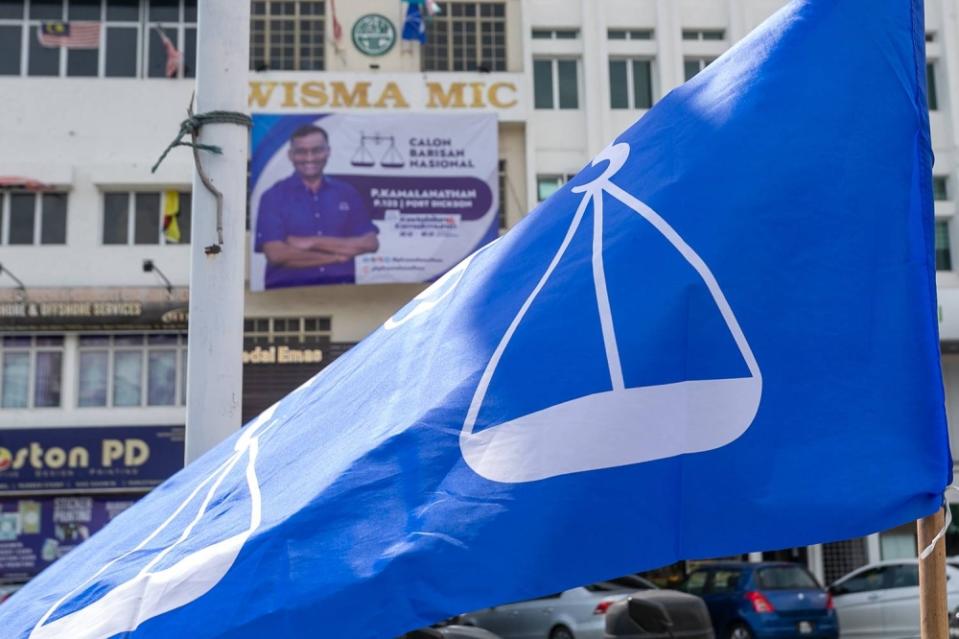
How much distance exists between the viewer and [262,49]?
29.1 metres

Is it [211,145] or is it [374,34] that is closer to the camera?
[211,145]

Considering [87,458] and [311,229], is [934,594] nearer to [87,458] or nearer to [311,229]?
[311,229]

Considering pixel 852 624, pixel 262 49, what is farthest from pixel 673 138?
pixel 262 49

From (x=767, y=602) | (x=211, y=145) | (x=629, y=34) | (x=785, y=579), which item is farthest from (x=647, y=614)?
(x=629, y=34)

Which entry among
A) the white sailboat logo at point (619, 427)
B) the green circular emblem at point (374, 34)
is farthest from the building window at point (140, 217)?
the white sailboat logo at point (619, 427)

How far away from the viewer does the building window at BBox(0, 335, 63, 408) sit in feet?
90.2

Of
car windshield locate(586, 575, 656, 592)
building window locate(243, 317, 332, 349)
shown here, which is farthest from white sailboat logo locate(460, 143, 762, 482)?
building window locate(243, 317, 332, 349)

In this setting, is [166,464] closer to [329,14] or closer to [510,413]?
[329,14]

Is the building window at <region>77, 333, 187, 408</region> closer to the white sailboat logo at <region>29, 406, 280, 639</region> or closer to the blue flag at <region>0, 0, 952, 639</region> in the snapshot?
the white sailboat logo at <region>29, 406, 280, 639</region>

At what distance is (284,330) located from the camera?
28234 millimetres

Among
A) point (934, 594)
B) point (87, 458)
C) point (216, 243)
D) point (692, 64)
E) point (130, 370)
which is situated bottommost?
point (934, 594)

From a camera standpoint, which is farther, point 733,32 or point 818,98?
point 733,32

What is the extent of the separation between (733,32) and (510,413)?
28.5 meters

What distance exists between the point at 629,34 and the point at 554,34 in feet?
5.90
